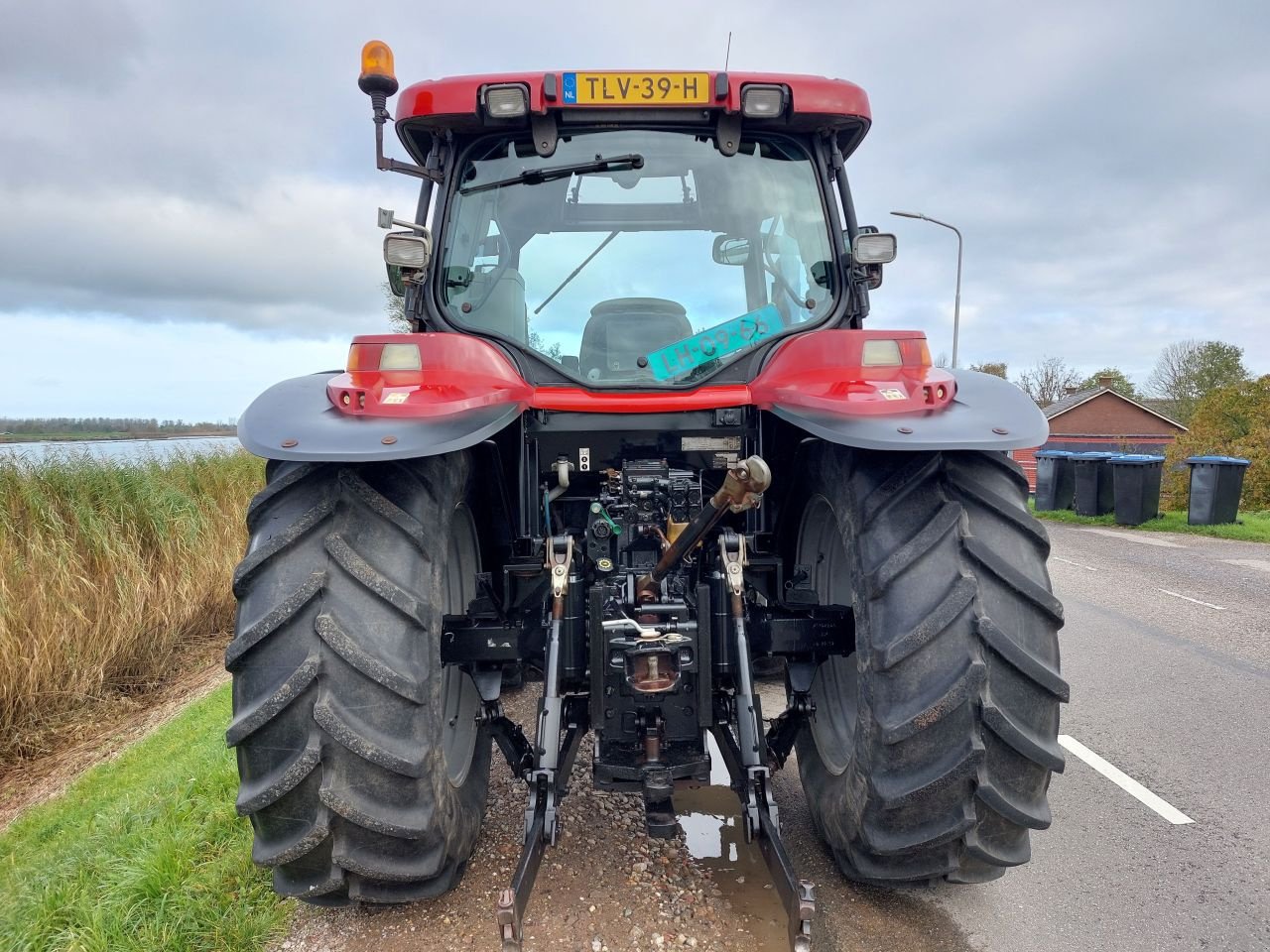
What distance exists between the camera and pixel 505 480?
286 centimetres

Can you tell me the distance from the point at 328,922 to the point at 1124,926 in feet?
8.07

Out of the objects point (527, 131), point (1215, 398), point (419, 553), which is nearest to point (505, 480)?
point (419, 553)

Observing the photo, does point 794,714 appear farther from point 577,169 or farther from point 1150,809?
point 577,169

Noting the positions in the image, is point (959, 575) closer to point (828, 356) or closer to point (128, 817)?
point (828, 356)

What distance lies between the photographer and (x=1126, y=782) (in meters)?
3.51

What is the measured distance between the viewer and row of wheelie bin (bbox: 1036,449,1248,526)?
12.9m

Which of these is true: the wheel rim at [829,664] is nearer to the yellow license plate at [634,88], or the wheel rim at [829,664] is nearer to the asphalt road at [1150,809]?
the asphalt road at [1150,809]

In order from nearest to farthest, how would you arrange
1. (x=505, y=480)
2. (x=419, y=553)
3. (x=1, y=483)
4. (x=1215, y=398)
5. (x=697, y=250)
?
1. (x=419, y=553)
2. (x=505, y=480)
3. (x=697, y=250)
4. (x=1, y=483)
5. (x=1215, y=398)

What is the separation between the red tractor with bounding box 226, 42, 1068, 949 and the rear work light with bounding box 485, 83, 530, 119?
15 millimetres

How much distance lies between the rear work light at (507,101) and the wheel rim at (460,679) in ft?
4.58

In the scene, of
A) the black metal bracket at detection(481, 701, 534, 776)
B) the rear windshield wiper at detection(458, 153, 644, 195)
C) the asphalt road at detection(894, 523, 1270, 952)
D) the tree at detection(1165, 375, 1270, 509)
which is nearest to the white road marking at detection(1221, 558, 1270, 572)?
the asphalt road at detection(894, 523, 1270, 952)

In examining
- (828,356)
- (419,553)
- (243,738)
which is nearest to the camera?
(243,738)

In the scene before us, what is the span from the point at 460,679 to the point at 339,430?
3.67 ft

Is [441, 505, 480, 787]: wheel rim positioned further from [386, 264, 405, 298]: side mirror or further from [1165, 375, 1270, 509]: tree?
[1165, 375, 1270, 509]: tree
